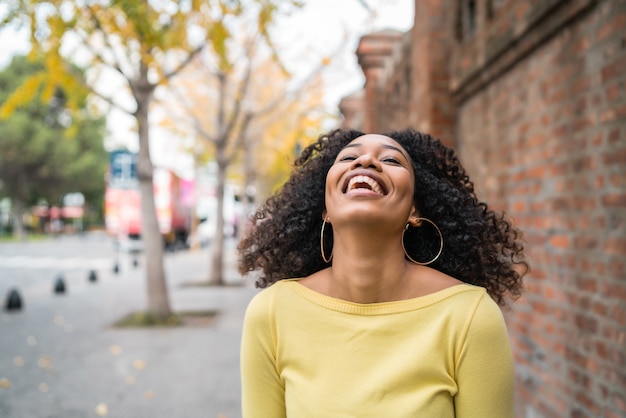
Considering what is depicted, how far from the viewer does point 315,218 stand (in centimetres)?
226

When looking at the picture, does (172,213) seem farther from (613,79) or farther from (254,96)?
(613,79)

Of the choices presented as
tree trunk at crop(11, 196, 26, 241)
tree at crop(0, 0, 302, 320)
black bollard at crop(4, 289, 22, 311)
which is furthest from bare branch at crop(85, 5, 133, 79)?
tree trunk at crop(11, 196, 26, 241)

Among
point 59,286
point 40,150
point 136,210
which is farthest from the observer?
point 40,150

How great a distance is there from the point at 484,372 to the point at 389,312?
0.98 ft

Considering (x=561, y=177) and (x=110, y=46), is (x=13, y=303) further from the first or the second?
(x=561, y=177)

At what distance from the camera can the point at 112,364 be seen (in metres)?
7.07

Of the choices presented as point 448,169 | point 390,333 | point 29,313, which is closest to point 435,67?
point 448,169

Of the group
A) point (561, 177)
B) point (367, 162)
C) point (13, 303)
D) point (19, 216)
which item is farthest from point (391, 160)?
point (19, 216)

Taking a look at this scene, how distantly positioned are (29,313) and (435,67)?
26.6ft

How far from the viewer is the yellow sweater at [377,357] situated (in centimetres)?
171

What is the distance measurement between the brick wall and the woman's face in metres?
1.37

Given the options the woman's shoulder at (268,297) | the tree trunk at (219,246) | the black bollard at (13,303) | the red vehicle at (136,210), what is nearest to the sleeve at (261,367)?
Answer: the woman's shoulder at (268,297)

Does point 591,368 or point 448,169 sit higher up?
point 448,169

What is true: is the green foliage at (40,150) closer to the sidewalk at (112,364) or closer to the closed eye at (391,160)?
the sidewalk at (112,364)
